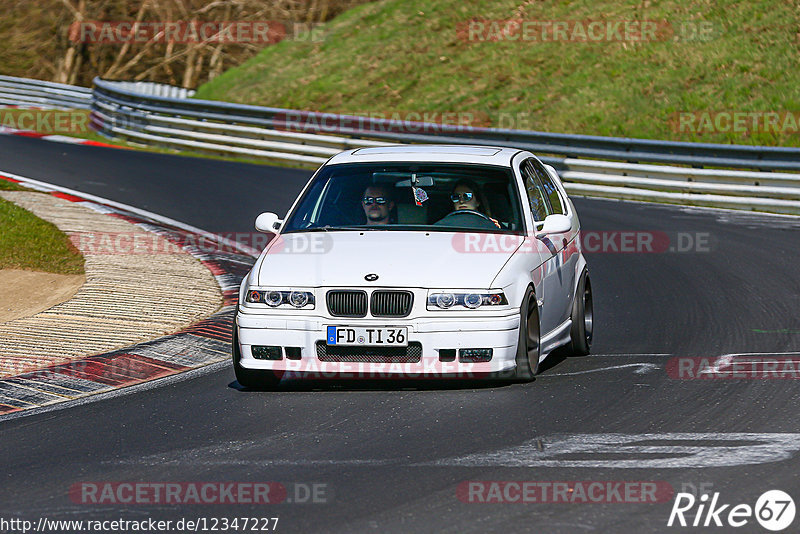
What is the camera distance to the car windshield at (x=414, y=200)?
920cm

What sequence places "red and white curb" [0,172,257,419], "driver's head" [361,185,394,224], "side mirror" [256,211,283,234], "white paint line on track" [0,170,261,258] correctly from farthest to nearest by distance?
"white paint line on track" [0,170,261,258] → "side mirror" [256,211,283,234] → "driver's head" [361,185,394,224] → "red and white curb" [0,172,257,419]

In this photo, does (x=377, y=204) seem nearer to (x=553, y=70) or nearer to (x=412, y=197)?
(x=412, y=197)

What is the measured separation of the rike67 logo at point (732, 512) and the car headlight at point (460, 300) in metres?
2.53

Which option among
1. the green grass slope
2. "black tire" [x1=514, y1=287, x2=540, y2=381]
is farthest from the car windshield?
the green grass slope

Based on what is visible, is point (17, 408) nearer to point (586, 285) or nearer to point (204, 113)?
point (586, 285)

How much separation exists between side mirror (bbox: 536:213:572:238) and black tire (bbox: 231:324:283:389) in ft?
6.95

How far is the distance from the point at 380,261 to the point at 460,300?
1.91 feet

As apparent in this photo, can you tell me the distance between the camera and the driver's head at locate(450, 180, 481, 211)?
9.29m

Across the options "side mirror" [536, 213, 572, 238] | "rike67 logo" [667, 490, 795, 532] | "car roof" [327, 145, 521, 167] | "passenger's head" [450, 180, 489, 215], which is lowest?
"rike67 logo" [667, 490, 795, 532]

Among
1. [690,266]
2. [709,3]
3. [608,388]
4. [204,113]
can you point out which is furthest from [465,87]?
[608,388]

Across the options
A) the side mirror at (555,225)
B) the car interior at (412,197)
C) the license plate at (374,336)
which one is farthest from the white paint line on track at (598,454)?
the car interior at (412,197)

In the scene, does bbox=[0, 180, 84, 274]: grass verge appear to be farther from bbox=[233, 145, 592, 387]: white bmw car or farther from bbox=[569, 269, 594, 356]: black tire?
bbox=[569, 269, 594, 356]: black tire

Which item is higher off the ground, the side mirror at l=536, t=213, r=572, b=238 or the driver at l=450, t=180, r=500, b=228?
the driver at l=450, t=180, r=500, b=228

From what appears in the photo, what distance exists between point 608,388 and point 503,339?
836mm
